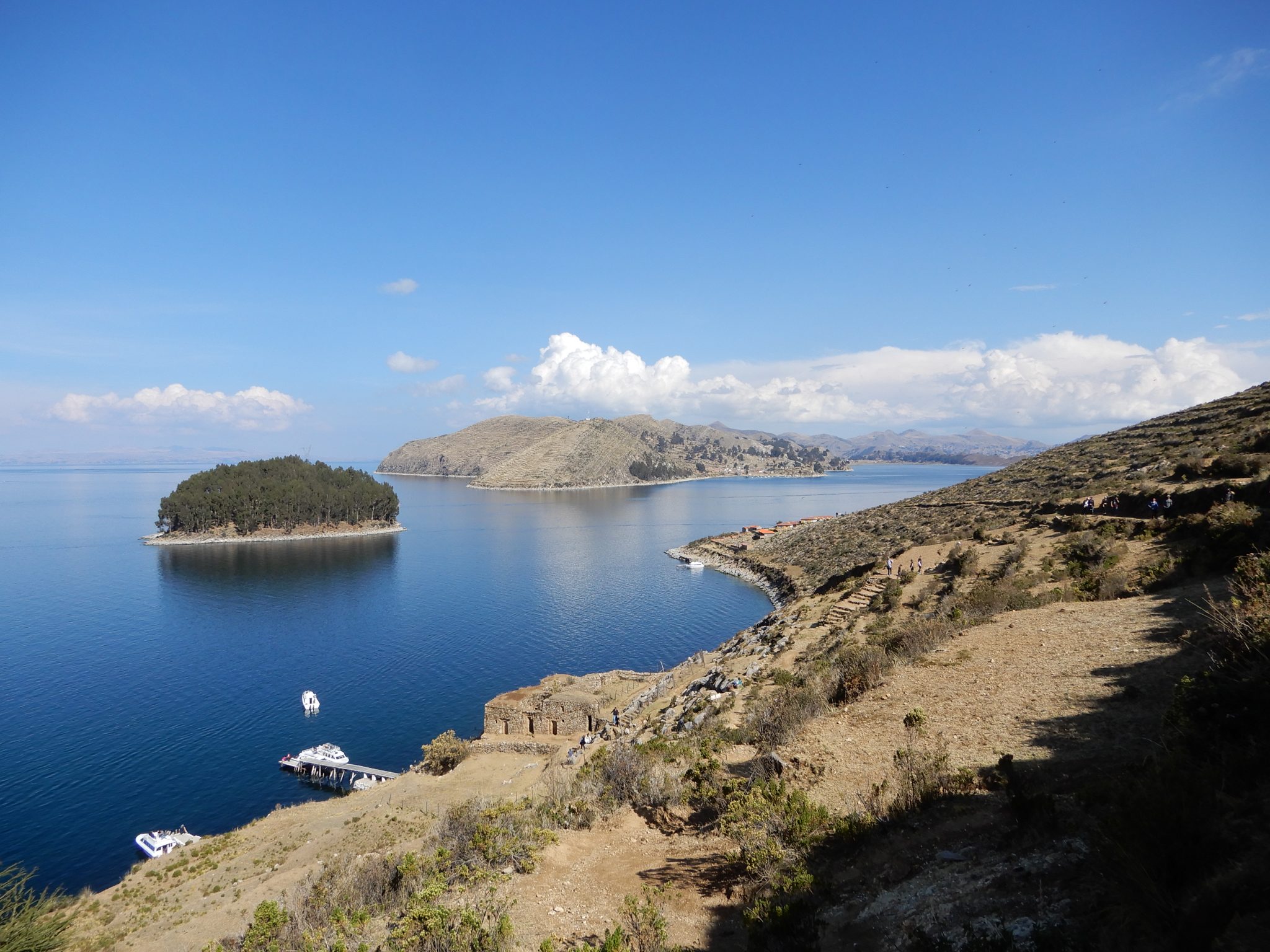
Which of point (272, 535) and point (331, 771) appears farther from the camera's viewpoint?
point (272, 535)

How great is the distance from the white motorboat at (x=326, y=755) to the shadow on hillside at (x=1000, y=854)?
26846 millimetres

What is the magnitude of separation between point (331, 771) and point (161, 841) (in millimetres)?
6804

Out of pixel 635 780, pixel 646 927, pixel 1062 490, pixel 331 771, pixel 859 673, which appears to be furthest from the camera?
pixel 1062 490

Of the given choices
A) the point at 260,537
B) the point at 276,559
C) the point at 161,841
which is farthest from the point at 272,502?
the point at 161,841

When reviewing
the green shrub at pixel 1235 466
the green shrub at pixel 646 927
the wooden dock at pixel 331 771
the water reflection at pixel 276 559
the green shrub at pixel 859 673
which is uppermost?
the green shrub at pixel 1235 466

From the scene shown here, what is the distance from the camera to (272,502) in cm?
9762

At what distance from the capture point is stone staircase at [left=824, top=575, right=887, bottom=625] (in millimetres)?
26688

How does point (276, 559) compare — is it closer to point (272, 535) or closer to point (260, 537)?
point (260, 537)

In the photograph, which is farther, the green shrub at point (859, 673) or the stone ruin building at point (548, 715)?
the stone ruin building at point (548, 715)

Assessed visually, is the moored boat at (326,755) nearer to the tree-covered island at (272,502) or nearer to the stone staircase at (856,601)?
the stone staircase at (856,601)

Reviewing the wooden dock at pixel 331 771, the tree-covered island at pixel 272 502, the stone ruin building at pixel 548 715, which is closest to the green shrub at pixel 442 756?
the stone ruin building at pixel 548 715

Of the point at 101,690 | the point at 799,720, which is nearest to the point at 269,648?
the point at 101,690

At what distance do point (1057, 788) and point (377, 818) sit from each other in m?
19.2

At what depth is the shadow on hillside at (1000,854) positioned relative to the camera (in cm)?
536
